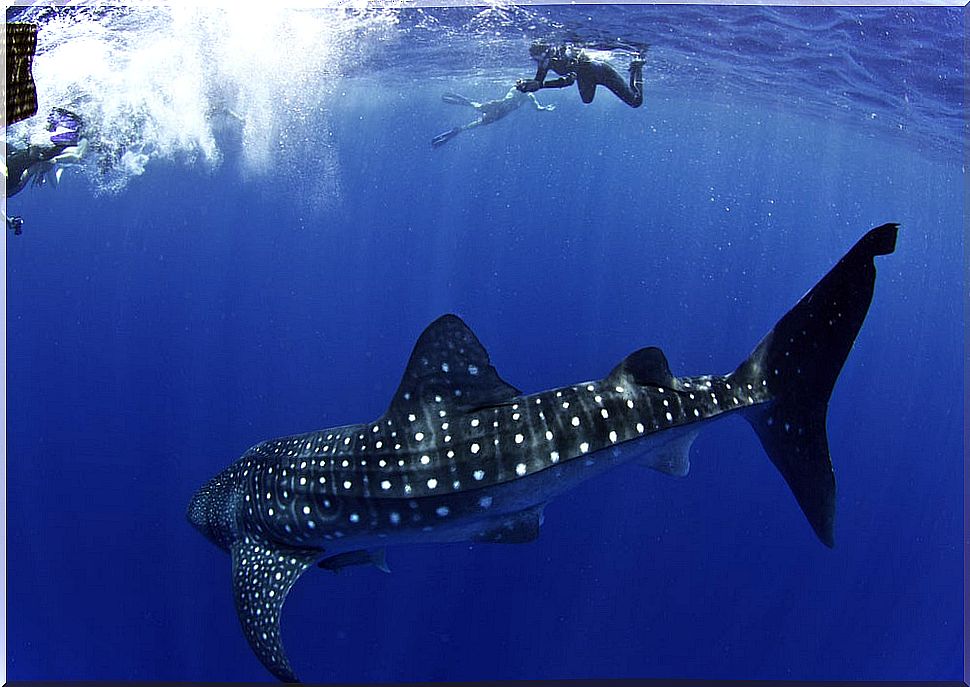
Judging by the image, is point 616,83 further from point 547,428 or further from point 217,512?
point 217,512

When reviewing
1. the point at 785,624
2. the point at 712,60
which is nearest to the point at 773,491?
the point at 785,624

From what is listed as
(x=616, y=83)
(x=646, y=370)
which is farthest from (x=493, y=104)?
(x=646, y=370)

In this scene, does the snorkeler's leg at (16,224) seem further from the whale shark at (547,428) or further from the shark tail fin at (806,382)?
the shark tail fin at (806,382)

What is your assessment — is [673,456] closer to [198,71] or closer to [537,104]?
[198,71]

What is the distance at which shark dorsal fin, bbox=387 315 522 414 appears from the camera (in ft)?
15.7

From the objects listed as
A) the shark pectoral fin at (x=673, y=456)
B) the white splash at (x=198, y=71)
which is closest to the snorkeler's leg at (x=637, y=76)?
the white splash at (x=198, y=71)

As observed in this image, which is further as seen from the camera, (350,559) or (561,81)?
(561,81)

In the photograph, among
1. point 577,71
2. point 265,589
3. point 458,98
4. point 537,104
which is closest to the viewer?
point 265,589

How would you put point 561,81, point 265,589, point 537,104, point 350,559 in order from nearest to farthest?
1. point 265,589
2. point 350,559
3. point 561,81
4. point 537,104

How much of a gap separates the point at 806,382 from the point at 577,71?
30.2ft

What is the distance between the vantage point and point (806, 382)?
4906 millimetres

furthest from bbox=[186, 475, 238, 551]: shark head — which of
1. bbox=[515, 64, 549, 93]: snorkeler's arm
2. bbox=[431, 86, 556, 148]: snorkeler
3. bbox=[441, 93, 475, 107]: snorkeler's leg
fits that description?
bbox=[441, 93, 475, 107]: snorkeler's leg

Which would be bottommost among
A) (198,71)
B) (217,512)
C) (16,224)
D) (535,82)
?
(217,512)

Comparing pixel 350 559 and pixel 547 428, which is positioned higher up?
pixel 547 428
